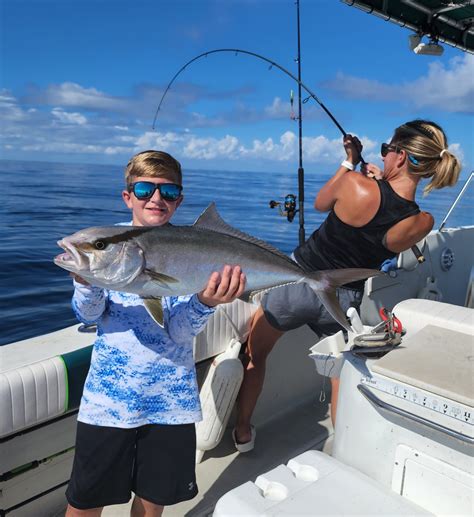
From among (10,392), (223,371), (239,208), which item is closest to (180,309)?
(10,392)

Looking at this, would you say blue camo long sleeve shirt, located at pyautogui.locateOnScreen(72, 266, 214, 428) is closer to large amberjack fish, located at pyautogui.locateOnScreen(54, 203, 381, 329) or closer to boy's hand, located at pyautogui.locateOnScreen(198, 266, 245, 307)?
boy's hand, located at pyautogui.locateOnScreen(198, 266, 245, 307)

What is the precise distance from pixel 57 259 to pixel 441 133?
2090 millimetres

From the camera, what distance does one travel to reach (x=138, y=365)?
1.66m

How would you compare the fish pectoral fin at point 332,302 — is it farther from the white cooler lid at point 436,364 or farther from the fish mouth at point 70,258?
the fish mouth at point 70,258

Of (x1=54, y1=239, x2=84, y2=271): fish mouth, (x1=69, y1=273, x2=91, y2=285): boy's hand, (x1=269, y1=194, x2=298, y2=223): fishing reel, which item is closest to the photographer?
(x1=54, y1=239, x2=84, y2=271): fish mouth

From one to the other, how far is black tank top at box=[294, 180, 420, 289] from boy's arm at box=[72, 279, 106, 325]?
51.3 inches

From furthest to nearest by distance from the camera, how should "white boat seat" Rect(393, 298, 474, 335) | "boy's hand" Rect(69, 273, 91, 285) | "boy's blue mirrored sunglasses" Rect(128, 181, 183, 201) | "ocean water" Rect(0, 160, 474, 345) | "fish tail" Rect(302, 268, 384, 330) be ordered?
"ocean water" Rect(0, 160, 474, 345) < "white boat seat" Rect(393, 298, 474, 335) < "fish tail" Rect(302, 268, 384, 330) < "boy's blue mirrored sunglasses" Rect(128, 181, 183, 201) < "boy's hand" Rect(69, 273, 91, 285)

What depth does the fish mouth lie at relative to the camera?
1.34 meters

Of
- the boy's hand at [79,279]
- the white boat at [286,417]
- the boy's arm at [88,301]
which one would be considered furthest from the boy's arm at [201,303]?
the white boat at [286,417]

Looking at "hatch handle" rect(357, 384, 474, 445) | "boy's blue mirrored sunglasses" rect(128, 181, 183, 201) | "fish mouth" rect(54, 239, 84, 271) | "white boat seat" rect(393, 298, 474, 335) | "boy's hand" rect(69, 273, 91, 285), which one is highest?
"boy's blue mirrored sunglasses" rect(128, 181, 183, 201)

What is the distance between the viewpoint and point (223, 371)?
8.83 feet

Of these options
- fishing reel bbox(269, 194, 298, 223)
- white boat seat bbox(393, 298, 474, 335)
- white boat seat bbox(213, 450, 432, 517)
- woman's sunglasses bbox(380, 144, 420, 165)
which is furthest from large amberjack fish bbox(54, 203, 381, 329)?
fishing reel bbox(269, 194, 298, 223)

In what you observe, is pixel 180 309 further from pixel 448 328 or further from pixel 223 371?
pixel 448 328

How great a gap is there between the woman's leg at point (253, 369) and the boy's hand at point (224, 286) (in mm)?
1202
